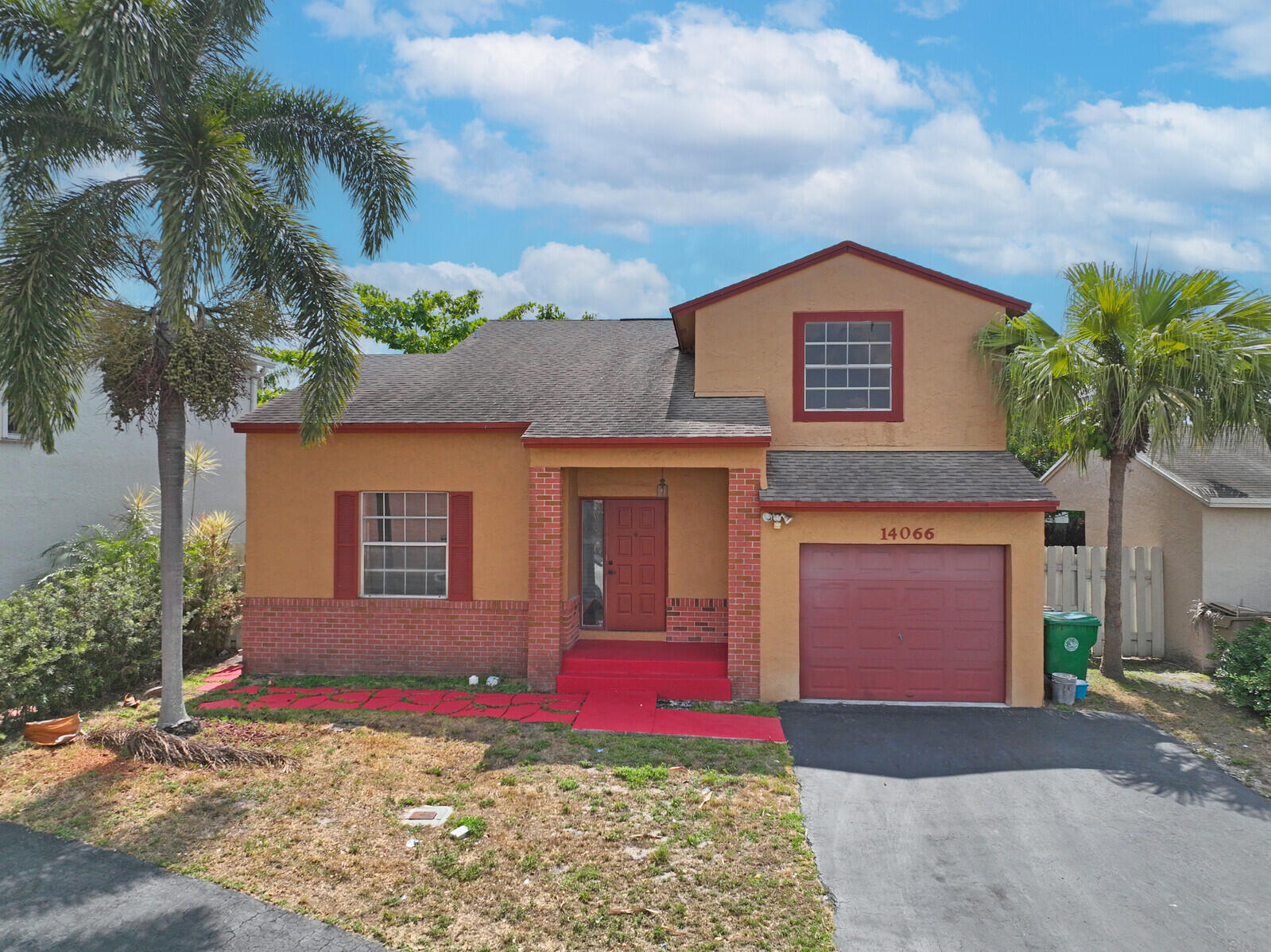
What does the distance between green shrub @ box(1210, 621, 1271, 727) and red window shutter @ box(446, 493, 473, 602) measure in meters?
10.1

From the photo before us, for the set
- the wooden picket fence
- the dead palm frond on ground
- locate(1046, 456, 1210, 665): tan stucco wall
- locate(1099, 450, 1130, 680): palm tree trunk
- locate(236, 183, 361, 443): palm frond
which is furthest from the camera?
the wooden picket fence

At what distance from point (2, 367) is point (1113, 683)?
13.5 m

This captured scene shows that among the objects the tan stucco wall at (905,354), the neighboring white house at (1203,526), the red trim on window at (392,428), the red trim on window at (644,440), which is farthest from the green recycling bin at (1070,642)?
the red trim on window at (392,428)

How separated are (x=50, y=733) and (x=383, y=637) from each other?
12.7 ft

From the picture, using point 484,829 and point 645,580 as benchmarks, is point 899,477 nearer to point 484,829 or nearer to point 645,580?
point 645,580

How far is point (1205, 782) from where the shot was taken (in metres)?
7.34

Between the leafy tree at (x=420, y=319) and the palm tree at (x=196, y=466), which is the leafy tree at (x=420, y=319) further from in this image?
the palm tree at (x=196, y=466)

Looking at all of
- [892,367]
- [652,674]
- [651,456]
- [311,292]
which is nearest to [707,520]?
[651,456]

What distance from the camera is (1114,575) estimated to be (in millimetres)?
10867

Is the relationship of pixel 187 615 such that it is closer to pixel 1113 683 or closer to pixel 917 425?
pixel 917 425

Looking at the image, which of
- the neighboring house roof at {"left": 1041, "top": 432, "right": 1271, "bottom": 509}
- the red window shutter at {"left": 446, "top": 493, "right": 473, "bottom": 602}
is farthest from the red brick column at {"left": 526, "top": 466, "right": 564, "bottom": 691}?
the neighboring house roof at {"left": 1041, "top": 432, "right": 1271, "bottom": 509}

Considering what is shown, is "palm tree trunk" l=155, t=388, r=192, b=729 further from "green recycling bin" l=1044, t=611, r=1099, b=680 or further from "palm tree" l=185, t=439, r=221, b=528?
"green recycling bin" l=1044, t=611, r=1099, b=680

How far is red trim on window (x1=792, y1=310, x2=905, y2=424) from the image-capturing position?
429 inches

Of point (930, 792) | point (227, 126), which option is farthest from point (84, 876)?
point (227, 126)
